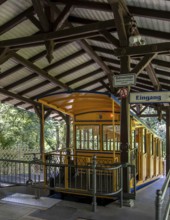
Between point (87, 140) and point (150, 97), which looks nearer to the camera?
point (150, 97)

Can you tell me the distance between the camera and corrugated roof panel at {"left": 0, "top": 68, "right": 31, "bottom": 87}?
436 inches

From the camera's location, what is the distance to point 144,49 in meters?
6.14

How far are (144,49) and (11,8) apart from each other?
391cm

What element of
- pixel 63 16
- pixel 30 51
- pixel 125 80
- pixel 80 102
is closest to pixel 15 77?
pixel 30 51

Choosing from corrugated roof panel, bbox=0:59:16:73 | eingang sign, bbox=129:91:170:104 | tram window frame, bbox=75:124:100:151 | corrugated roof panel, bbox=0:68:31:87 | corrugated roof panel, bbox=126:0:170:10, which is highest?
corrugated roof panel, bbox=126:0:170:10

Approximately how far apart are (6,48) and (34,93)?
227 inches

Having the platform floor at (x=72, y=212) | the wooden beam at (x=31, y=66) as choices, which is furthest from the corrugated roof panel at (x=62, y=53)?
the platform floor at (x=72, y=212)

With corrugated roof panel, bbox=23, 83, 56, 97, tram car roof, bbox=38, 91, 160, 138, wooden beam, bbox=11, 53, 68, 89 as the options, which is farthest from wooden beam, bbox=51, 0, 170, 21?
corrugated roof panel, bbox=23, 83, 56, 97

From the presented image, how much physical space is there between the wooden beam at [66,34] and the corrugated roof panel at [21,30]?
0.65m

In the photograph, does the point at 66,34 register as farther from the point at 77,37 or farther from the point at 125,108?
the point at 125,108

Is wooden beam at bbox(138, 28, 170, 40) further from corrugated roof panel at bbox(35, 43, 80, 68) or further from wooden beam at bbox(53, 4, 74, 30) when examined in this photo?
corrugated roof panel at bbox(35, 43, 80, 68)

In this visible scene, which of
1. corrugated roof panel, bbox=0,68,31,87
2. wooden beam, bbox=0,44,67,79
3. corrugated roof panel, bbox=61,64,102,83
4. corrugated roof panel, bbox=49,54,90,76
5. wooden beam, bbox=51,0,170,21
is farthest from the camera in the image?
corrugated roof panel, bbox=61,64,102,83

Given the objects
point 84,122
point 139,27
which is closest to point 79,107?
point 84,122

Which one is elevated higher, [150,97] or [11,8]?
[11,8]
